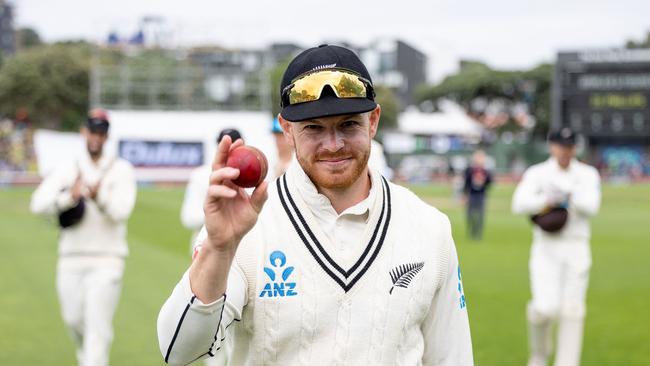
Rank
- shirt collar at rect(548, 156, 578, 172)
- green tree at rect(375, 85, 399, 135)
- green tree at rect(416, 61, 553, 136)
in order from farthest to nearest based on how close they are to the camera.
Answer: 1. green tree at rect(375, 85, 399, 135)
2. green tree at rect(416, 61, 553, 136)
3. shirt collar at rect(548, 156, 578, 172)

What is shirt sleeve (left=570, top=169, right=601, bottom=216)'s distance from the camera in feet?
27.1

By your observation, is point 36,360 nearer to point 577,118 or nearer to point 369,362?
point 369,362

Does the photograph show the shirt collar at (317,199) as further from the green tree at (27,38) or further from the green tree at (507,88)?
the green tree at (27,38)

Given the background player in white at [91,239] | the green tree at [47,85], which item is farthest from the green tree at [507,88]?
the background player in white at [91,239]

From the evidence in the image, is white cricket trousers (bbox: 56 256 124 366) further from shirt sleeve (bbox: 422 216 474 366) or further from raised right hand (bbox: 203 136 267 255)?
raised right hand (bbox: 203 136 267 255)

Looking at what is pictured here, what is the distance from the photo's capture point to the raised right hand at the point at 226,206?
224 cm

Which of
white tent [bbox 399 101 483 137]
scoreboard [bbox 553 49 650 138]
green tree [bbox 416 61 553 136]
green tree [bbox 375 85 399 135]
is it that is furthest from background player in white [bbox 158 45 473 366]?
white tent [bbox 399 101 483 137]

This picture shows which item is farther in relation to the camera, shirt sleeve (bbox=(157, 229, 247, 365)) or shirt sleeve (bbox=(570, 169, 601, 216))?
shirt sleeve (bbox=(570, 169, 601, 216))

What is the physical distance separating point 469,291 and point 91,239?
265 inches

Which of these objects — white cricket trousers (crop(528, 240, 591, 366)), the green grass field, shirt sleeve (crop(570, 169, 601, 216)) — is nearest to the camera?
white cricket trousers (crop(528, 240, 591, 366))

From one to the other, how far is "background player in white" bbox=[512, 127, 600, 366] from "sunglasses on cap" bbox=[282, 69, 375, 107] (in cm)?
582

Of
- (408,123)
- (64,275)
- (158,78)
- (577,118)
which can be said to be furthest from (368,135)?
(408,123)

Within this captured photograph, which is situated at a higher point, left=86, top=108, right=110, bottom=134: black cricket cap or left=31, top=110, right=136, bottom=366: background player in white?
left=86, top=108, right=110, bottom=134: black cricket cap

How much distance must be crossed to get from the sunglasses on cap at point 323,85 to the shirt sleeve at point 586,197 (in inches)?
233
